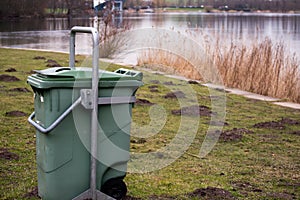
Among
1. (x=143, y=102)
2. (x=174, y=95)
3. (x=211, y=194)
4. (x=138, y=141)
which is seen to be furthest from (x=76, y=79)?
(x=174, y=95)

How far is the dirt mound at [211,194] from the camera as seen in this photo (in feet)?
14.8

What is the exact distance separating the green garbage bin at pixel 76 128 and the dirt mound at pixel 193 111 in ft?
12.8

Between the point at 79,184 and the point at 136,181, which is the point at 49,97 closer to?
the point at 79,184

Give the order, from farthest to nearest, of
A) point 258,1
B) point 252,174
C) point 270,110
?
1. point 258,1
2. point 270,110
3. point 252,174

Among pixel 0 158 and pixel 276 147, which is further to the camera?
pixel 276 147

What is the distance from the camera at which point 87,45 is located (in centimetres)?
2097

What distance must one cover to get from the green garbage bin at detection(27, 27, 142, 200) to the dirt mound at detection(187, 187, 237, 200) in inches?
30.8

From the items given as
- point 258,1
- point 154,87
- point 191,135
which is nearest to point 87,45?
point 154,87

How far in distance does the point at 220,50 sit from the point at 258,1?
48.0 metres

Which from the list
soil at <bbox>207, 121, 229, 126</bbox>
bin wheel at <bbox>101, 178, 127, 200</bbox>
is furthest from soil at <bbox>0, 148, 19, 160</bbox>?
soil at <bbox>207, 121, 229, 126</bbox>

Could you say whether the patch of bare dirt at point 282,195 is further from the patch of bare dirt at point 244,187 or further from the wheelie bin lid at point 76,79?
the wheelie bin lid at point 76,79

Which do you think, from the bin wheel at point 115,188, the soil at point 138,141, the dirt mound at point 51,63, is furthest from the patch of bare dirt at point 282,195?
the dirt mound at point 51,63

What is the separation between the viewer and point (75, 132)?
387cm

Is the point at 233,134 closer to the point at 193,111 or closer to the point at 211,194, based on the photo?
the point at 193,111
